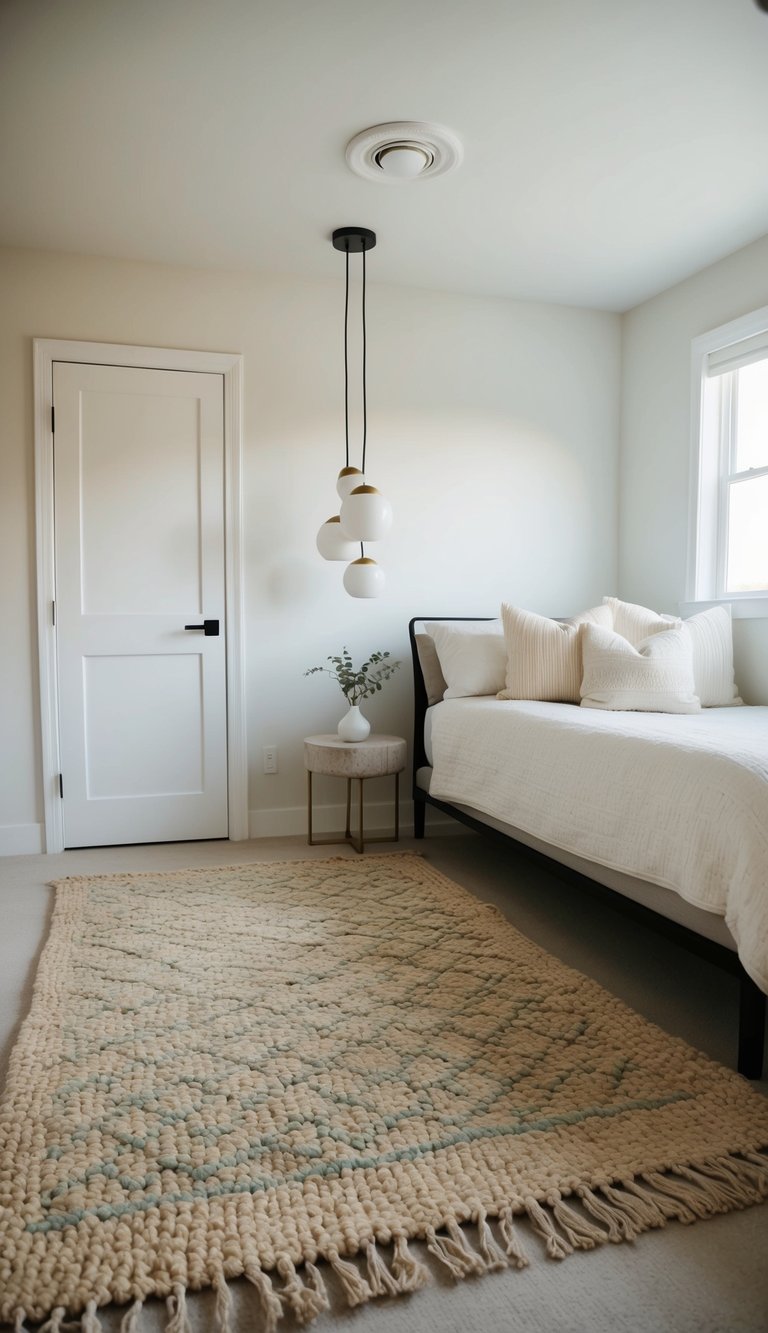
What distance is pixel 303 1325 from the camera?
1.17 metres

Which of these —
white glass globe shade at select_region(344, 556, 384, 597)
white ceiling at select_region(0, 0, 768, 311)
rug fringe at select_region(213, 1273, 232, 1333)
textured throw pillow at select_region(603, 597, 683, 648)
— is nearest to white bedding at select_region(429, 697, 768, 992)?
textured throw pillow at select_region(603, 597, 683, 648)

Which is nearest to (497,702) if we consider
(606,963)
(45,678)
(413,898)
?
(413,898)

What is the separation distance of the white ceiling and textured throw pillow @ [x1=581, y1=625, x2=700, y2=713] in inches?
63.6

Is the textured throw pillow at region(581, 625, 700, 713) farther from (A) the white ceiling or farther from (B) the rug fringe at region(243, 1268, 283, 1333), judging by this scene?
(B) the rug fringe at region(243, 1268, 283, 1333)

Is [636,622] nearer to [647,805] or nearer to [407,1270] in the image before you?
[647,805]

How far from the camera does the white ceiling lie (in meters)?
2.24

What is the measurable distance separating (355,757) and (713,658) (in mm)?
1488

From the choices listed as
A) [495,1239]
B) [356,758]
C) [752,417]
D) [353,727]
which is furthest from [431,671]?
[495,1239]

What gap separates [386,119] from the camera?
267 cm

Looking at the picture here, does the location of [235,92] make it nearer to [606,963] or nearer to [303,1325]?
[606,963]

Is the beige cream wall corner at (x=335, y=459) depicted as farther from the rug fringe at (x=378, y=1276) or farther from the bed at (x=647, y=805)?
the rug fringe at (x=378, y=1276)

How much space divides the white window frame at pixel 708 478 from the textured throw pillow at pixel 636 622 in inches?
16.4

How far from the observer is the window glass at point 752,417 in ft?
12.1

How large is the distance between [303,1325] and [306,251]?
12.0ft
